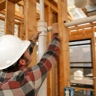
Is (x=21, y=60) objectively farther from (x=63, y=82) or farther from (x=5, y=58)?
(x=63, y=82)

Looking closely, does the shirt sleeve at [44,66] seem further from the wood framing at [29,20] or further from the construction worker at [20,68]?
the wood framing at [29,20]

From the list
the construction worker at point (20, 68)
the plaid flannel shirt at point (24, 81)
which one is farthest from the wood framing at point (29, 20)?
the plaid flannel shirt at point (24, 81)

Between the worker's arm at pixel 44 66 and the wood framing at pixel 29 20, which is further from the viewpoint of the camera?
the wood framing at pixel 29 20

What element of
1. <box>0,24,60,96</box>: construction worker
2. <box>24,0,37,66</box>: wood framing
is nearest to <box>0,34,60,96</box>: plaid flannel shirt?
<box>0,24,60,96</box>: construction worker

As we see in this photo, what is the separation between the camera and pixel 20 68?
3.31 feet

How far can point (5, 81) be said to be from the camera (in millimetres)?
938

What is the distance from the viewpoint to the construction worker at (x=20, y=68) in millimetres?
884

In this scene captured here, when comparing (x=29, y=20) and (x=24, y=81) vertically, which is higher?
(x=29, y=20)

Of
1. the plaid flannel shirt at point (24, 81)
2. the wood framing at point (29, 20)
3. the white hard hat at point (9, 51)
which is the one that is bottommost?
the plaid flannel shirt at point (24, 81)

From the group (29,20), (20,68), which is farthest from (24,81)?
(29,20)

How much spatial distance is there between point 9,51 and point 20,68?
0.48ft

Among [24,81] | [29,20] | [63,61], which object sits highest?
[29,20]

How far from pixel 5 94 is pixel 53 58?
401mm

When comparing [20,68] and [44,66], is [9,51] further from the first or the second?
[44,66]
